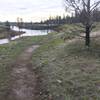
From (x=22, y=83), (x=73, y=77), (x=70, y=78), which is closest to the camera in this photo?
(x=70, y=78)

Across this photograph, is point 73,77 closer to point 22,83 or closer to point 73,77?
point 73,77

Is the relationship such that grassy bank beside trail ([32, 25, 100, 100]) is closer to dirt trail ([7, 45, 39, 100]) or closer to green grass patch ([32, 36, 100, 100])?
green grass patch ([32, 36, 100, 100])

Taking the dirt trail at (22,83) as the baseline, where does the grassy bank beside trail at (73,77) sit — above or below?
above

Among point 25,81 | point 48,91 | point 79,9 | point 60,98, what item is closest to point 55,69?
point 25,81

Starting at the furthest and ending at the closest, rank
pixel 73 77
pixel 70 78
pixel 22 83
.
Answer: pixel 22 83 → pixel 73 77 → pixel 70 78

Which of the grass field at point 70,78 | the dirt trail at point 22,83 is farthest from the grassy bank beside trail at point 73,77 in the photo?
the dirt trail at point 22,83

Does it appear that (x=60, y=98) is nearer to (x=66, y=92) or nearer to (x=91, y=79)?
(x=66, y=92)

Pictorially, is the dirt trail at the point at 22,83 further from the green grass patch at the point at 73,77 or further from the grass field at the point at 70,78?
the green grass patch at the point at 73,77

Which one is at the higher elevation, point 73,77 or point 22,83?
point 73,77

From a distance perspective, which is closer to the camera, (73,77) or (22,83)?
(73,77)

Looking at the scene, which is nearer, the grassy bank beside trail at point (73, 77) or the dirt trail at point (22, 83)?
the grassy bank beside trail at point (73, 77)

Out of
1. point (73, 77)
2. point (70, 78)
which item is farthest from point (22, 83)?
point (73, 77)

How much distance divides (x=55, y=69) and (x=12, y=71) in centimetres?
259

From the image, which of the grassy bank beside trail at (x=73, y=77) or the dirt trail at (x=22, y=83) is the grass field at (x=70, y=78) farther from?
the dirt trail at (x=22, y=83)
